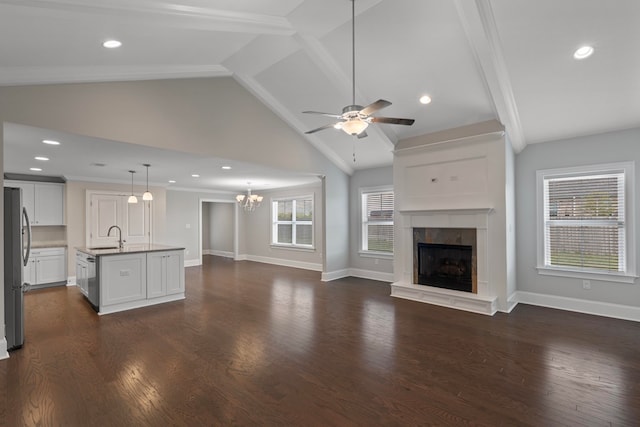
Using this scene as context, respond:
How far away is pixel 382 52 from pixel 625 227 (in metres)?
4.15

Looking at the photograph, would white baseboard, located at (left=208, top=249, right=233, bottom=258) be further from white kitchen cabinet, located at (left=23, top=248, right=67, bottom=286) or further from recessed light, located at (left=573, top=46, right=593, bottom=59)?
recessed light, located at (left=573, top=46, right=593, bottom=59)

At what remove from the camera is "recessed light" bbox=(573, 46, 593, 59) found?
3.17 meters

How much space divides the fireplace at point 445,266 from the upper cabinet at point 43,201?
7.76m

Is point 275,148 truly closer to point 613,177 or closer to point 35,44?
point 35,44

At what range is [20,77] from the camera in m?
2.98

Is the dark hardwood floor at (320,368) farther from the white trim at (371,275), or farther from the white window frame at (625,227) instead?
the white trim at (371,275)

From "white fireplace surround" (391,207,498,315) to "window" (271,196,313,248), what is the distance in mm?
3439

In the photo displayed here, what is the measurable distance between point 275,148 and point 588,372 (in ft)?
16.5

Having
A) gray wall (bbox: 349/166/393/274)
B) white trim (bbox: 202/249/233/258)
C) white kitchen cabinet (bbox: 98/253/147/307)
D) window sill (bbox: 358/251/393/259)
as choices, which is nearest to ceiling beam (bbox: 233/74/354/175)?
gray wall (bbox: 349/166/393/274)

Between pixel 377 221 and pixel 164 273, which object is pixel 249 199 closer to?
pixel 164 273

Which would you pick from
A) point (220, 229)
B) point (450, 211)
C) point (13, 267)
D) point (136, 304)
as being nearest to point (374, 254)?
point (450, 211)

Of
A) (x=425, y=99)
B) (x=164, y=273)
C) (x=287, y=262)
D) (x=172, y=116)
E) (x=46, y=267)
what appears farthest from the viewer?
(x=287, y=262)

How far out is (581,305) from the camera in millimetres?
4602

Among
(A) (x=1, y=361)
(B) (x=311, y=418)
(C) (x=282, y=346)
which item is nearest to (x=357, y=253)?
(C) (x=282, y=346)
